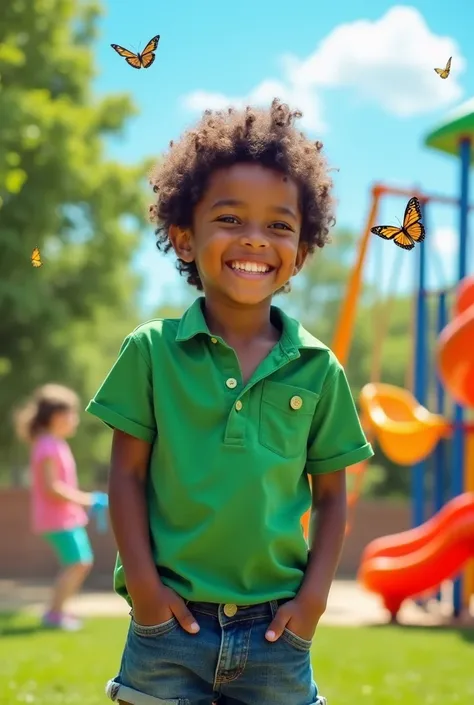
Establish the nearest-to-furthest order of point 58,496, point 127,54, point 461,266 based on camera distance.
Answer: point 127,54 < point 58,496 < point 461,266

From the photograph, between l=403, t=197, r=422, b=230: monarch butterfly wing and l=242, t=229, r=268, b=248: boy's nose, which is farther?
l=403, t=197, r=422, b=230: monarch butterfly wing

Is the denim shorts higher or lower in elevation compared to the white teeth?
lower

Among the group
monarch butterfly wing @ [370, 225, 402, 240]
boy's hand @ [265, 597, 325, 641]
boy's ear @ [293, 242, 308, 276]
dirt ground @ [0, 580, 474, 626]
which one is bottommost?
dirt ground @ [0, 580, 474, 626]

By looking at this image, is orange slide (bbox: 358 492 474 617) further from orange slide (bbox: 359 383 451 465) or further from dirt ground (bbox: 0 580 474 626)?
orange slide (bbox: 359 383 451 465)

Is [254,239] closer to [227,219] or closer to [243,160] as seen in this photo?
[227,219]

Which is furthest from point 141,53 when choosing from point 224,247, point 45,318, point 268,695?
point 45,318

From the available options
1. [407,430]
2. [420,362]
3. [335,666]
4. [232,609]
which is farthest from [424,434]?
[232,609]

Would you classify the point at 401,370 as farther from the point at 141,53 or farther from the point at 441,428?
the point at 141,53

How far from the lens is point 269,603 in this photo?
7.06 feet

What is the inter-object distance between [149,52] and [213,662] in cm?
133

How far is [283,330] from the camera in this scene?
2.36 meters

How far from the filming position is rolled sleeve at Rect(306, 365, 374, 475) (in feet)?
7.52

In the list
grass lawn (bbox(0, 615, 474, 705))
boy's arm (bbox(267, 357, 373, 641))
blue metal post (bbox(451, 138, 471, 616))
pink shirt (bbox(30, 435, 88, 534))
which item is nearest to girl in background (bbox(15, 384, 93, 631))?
pink shirt (bbox(30, 435, 88, 534))

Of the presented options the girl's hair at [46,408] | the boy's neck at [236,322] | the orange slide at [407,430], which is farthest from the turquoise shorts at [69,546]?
the boy's neck at [236,322]
